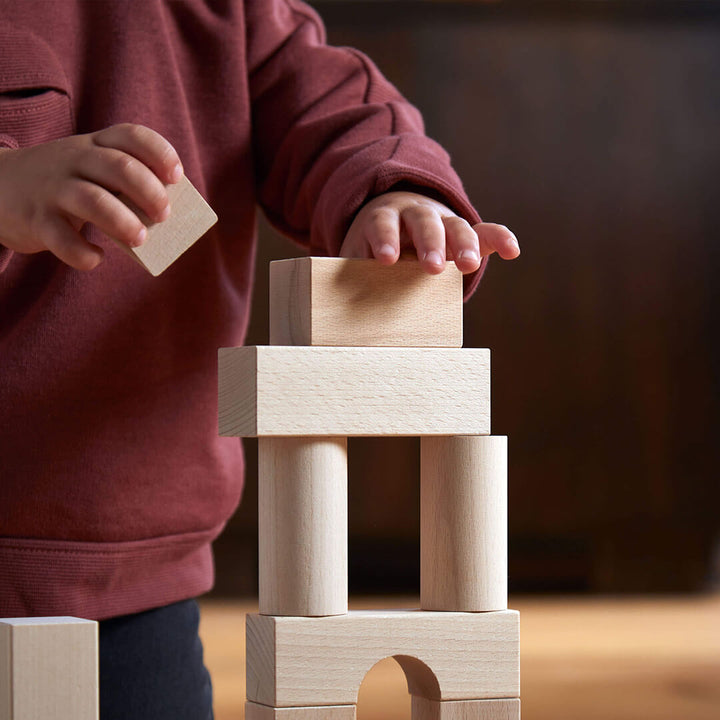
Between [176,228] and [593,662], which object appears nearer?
[176,228]

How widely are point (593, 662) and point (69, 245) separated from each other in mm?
1495

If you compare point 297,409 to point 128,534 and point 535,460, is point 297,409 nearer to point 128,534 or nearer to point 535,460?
point 128,534

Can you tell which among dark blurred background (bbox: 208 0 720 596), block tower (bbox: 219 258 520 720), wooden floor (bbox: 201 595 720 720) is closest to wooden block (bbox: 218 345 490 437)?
block tower (bbox: 219 258 520 720)

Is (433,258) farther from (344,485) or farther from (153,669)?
(153,669)

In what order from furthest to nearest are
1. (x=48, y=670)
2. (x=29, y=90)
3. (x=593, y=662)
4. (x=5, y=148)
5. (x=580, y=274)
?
1. (x=580, y=274)
2. (x=593, y=662)
3. (x=29, y=90)
4. (x=5, y=148)
5. (x=48, y=670)

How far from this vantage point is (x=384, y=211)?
0.50 metres

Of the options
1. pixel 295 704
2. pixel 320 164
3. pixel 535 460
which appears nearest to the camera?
pixel 295 704

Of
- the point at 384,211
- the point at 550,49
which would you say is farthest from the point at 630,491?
the point at 384,211

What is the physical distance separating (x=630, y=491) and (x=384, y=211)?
6.29 ft

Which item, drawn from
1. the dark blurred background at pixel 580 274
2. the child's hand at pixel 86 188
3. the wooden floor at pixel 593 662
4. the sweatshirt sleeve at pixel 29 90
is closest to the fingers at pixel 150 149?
the child's hand at pixel 86 188

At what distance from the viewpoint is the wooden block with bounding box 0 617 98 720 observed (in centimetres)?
40

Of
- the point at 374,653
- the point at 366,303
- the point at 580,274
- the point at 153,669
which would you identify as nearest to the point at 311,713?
the point at 374,653

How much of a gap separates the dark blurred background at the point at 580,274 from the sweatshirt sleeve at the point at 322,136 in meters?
1.54

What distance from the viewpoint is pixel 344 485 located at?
46 cm
